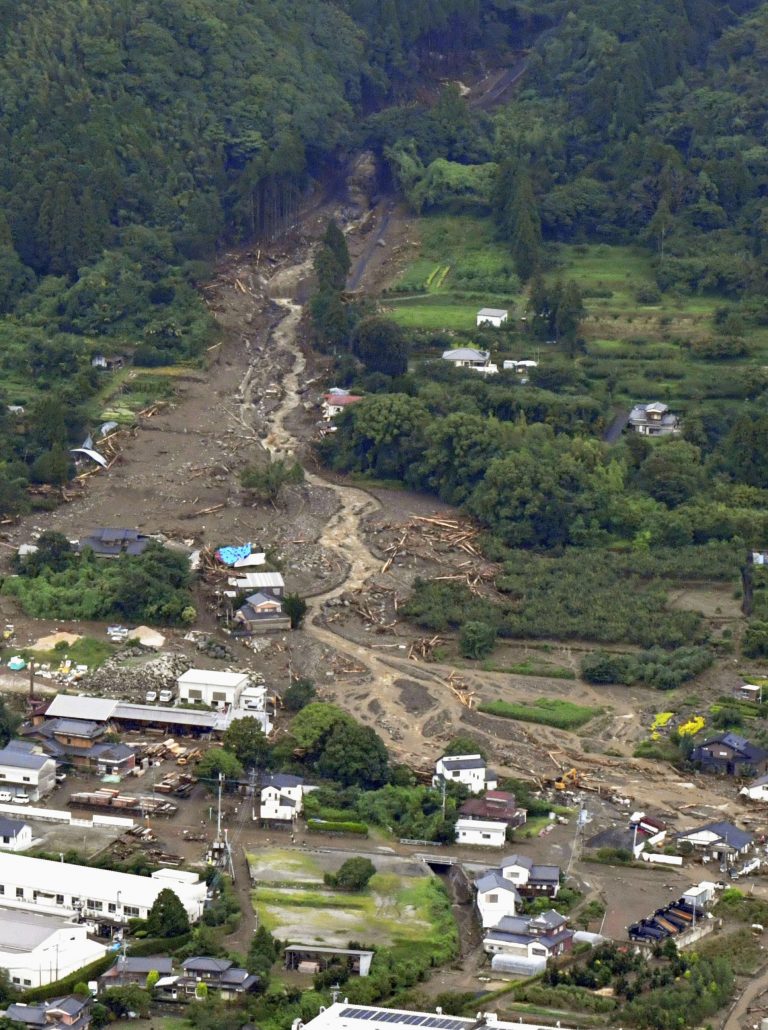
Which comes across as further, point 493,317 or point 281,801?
point 493,317

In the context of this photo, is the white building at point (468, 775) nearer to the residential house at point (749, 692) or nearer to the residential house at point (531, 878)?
the residential house at point (531, 878)

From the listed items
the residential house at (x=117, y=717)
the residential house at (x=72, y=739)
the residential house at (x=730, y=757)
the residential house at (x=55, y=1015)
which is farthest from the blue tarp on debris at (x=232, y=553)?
the residential house at (x=55, y=1015)

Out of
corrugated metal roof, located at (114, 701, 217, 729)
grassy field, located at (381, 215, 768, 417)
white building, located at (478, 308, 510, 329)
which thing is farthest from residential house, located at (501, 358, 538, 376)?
corrugated metal roof, located at (114, 701, 217, 729)

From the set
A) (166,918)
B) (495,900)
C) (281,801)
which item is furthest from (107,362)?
(166,918)

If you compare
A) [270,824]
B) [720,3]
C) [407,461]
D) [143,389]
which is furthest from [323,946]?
[720,3]

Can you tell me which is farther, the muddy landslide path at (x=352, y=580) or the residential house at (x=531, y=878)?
the muddy landslide path at (x=352, y=580)

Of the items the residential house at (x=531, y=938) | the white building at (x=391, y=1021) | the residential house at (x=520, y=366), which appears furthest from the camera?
the residential house at (x=520, y=366)

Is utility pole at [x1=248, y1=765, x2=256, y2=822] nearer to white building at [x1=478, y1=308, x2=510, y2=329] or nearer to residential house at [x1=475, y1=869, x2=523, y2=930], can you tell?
residential house at [x1=475, y1=869, x2=523, y2=930]

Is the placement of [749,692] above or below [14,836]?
below

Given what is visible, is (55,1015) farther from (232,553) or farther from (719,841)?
(232,553)
